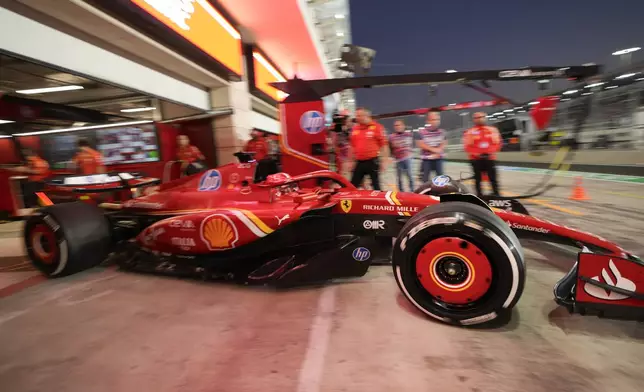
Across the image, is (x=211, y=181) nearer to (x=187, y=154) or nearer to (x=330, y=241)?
(x=330, y=241)

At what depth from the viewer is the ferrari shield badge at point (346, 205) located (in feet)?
9.96

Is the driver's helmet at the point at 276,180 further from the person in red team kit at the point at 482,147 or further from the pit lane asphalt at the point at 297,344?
the person in red team kit at the point at 482,147

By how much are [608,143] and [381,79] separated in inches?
465

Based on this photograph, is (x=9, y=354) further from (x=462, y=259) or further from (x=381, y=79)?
(x=381, y=79)

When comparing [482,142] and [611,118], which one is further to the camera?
[611,118]

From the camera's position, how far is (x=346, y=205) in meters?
3.04

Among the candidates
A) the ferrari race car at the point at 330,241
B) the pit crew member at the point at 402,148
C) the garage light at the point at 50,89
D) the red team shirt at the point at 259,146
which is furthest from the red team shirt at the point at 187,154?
the pit crew member at the point at 402,148

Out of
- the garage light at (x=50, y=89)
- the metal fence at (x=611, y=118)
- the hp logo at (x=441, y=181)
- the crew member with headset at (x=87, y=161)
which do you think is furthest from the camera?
the metal fence at (x=611, y=118)

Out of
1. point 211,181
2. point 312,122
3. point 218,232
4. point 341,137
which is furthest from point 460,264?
point 341,137

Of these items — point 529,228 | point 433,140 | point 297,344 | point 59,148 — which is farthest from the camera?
point 59,148

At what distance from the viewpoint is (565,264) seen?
314 centimetres

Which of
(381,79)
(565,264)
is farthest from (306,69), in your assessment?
(565,264)

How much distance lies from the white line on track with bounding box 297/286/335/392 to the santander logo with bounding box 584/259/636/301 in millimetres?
1622

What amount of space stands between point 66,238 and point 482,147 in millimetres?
6048
